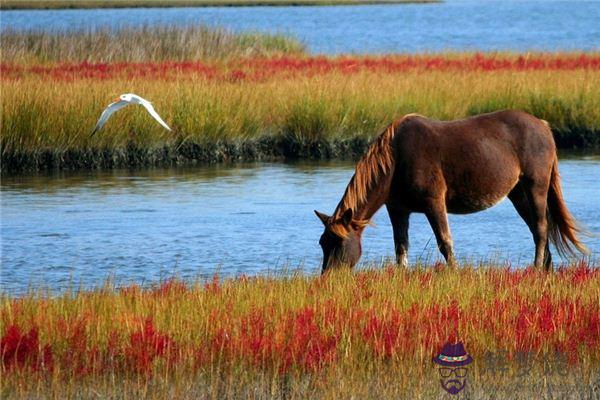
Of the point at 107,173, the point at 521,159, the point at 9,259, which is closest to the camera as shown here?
the point at 521,159

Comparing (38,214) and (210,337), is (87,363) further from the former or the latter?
(38,214)

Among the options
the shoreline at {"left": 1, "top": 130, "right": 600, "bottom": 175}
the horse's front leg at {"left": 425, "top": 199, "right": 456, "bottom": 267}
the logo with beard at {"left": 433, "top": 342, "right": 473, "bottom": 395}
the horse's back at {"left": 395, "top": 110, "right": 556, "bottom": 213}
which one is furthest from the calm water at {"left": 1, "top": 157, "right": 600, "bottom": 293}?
the logo with beard at {"left": 433, "top": 342, "right": 473, "bottom": 395}

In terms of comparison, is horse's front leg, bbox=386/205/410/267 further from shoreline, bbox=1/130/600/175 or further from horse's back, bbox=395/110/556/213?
shoreline, bbox=1/130/600/175

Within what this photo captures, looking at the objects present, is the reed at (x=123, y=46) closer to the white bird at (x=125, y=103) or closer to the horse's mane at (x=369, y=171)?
the white bird at (x=125, y=103)

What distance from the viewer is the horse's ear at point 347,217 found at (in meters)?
8.49

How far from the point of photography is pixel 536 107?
19094mm

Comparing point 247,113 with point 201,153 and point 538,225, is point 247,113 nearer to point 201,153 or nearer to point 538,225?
point 201,153

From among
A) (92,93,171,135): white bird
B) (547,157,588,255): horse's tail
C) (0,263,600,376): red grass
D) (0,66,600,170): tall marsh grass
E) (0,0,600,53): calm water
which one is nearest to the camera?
(0,263,600,376): red grass

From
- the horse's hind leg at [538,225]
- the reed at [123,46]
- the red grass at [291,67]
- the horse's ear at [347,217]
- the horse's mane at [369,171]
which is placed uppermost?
the horse's mane at [369,171]

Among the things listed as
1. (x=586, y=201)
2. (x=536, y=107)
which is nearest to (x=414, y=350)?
(x=586, y=201)

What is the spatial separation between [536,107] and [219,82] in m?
5.55

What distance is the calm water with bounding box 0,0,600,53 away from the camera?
47.5 m

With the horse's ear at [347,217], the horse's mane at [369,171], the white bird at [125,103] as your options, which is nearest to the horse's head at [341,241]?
the horse's ear at [347,217]

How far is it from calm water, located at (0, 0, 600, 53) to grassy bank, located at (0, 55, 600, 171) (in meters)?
17.0
